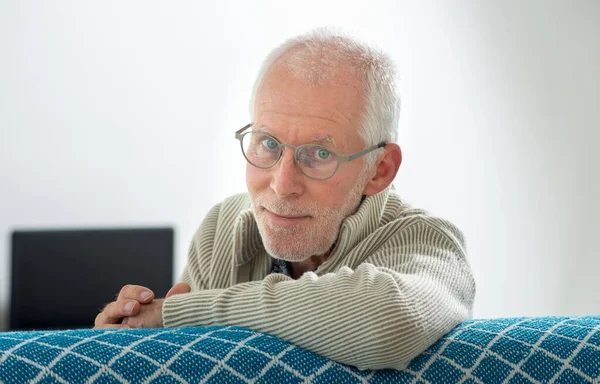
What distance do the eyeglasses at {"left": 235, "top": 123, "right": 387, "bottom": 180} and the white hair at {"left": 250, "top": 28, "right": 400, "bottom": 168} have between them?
0.20ft

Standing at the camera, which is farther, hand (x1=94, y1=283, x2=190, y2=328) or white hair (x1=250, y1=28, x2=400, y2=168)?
white hair (x1=250, y1=28, x2=400, y2=168)

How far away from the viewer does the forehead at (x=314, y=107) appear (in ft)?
4.55

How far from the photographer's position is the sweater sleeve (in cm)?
94

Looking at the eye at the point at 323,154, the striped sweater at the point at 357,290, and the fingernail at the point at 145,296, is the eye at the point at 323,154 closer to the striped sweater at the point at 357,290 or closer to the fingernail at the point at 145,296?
the striped sweater at the point at 357,290

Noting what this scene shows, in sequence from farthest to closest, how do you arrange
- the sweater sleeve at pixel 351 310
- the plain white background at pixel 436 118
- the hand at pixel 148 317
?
1. the plain white background at pixel 436 118
2. the hand at pixel 148 317
3. the sweater sleeve at pixel 351 310

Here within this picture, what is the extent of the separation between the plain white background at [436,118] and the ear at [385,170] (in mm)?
2855

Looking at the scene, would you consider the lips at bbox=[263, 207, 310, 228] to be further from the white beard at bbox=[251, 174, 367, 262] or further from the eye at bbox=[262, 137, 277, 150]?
the eye at bbox=[262, 137, 277, 150]

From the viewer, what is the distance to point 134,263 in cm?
385

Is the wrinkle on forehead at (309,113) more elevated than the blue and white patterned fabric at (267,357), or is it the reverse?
the wrinkle on forehead at (309,113)

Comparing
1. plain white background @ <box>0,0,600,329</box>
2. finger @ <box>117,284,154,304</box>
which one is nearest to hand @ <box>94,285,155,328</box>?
finger @ <box>117,284,154,304</box>

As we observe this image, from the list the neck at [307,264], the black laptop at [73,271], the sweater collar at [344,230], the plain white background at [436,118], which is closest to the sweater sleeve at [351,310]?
the sweater collar at [344,230]

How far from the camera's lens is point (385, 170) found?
156 cm

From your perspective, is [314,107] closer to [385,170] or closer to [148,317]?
[385,170]

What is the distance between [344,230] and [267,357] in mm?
589
